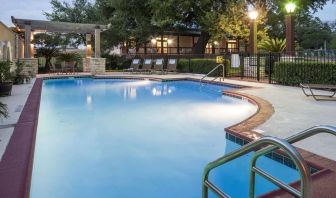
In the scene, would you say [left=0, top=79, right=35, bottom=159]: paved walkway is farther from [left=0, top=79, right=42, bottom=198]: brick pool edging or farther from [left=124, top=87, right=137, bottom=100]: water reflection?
[left=124, top=87, right=137, bottom=100]: water reflection

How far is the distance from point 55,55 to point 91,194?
20877mm

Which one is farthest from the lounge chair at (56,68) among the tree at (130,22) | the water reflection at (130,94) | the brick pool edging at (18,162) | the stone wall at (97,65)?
the brick pool edging at (18,162)

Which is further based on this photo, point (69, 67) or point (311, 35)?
point (311, 35)

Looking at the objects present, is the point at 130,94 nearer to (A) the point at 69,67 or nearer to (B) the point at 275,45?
(B) the point at 275,45

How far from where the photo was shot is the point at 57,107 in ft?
34.5

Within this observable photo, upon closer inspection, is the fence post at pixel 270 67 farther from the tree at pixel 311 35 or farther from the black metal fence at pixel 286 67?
the tree at pixel 311 35

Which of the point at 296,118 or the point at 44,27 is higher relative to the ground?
the point at 44,27

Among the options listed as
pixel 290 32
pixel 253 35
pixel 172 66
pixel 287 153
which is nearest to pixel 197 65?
pixel 172 66

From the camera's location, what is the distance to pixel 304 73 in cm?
1247

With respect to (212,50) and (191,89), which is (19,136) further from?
→ (212,50)

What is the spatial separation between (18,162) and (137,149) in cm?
218

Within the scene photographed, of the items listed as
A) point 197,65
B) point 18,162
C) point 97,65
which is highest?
point 97,65

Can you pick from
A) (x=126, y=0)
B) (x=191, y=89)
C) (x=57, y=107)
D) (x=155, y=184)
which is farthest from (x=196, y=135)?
(x=126, y=0)

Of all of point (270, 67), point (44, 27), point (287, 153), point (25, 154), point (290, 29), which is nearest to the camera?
point (287, 153)
